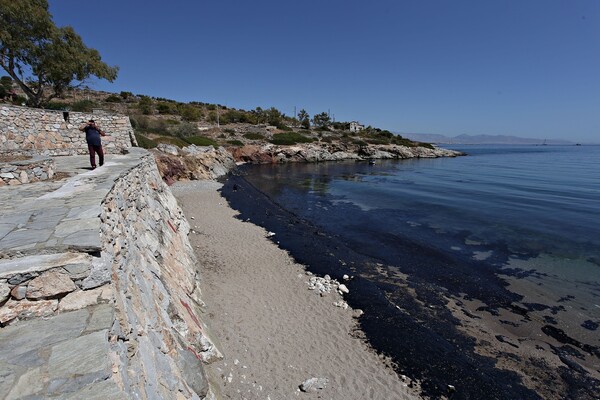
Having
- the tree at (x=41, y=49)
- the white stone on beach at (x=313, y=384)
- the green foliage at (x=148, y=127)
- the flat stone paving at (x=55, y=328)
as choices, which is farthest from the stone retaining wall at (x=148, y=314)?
the green foliage at (x=148, y=127)

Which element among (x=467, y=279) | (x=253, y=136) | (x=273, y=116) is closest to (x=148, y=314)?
(x=467, y=279)

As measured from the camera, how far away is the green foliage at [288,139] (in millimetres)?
61906

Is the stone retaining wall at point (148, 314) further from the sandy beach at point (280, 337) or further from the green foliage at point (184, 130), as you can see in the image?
the green foliage at point (184, 130)

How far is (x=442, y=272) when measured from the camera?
12.2m

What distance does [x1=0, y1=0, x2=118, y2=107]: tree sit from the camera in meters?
19.7

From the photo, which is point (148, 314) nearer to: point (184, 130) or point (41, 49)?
point (41, 49)

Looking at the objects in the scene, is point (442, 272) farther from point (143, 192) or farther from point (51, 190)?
point (51, 190)

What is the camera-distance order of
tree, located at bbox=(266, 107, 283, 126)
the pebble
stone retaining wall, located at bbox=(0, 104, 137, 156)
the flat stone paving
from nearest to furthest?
the flat stone paving → the pebble → stone retaining wall, located at bbox=(0, 104, 137, 156) → tree, located at bbox=(266, 107, 283, 126)

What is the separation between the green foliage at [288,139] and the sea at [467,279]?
120ft

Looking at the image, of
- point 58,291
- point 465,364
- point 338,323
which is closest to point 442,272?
point 465,364

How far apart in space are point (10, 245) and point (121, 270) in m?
1.25

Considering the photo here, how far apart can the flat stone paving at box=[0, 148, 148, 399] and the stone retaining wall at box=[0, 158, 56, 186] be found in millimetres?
3585

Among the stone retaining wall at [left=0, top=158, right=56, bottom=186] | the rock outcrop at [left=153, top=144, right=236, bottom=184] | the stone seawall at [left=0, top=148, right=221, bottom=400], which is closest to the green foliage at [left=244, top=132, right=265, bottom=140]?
the rock outcrop at [left=153, top=144, right=236, bottom=184]

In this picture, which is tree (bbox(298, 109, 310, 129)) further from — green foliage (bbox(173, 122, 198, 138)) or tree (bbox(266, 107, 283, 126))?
green foliage (bbox(173, 122, 198, 138))
